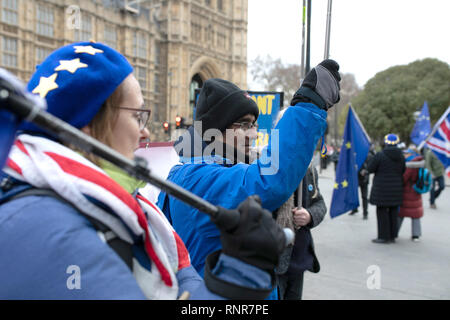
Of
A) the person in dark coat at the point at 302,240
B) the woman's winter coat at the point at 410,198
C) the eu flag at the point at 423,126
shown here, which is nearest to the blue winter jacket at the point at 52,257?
the person in dark coat at the point at 302,240

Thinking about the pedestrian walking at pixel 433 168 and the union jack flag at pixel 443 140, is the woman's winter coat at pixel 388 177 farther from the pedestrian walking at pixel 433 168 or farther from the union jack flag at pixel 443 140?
the pedestrian walking at pixel 433 168

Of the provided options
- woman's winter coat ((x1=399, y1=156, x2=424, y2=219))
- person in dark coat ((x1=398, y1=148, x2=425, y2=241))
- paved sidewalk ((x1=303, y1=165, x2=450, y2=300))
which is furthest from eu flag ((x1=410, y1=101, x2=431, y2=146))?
woman's winter coat ((x1=399, y1=156, x2=424, y2=219))

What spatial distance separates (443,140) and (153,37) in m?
33.1

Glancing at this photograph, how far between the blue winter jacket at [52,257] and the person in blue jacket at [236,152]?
0.77 metres

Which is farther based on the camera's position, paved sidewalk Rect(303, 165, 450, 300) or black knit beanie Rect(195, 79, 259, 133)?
paved sidewalk Rect(303, 165, 450, 300)

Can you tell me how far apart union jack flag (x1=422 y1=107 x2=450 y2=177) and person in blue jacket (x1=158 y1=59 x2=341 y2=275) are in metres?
6.05

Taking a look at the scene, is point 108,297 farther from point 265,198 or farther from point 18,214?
point 265,198

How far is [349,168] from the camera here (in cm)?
757

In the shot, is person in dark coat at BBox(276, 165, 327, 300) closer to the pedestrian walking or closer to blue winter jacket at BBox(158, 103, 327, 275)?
blue winter jacket at BBox(158, 103, 327, 275)

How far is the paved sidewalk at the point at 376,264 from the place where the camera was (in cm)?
470

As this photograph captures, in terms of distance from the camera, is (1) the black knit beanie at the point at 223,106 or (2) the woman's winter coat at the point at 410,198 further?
(2) the woman's winter coat at the point at 410,198

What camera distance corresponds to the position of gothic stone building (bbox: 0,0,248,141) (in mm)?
25641
